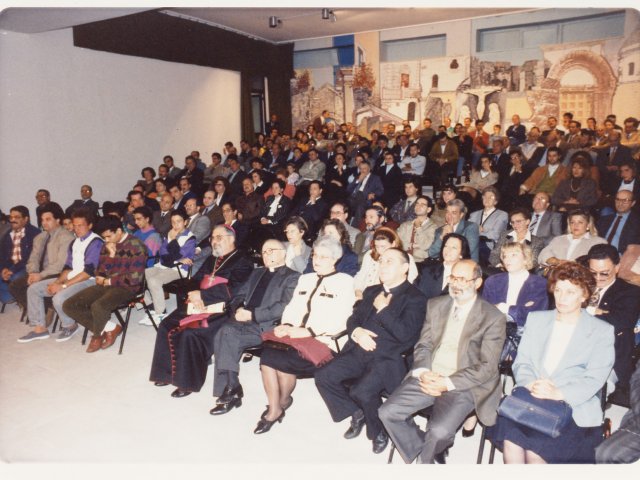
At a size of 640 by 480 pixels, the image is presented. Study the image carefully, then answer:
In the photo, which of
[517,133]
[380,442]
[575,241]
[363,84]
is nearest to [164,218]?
[380,442]

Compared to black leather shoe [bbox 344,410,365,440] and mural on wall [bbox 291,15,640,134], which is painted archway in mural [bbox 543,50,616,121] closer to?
mural on wall [bbox 291,15,640,134]

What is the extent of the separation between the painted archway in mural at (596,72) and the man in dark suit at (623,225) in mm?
6976

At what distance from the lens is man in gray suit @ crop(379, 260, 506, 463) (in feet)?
8.56

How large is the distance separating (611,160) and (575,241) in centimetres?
397

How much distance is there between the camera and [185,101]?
36.9 feet

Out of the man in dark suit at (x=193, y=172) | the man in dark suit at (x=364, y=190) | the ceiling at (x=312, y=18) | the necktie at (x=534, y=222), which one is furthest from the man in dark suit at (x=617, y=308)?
the ceiling at (x=312, y=18)

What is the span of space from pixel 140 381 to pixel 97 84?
24.1ft

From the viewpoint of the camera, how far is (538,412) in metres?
2.36

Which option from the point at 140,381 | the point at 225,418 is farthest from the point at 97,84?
the point at 225,418

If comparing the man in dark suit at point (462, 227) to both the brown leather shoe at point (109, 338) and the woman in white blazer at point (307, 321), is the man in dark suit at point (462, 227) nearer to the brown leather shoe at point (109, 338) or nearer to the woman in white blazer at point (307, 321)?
the woman in white blazer at point (307, 321)

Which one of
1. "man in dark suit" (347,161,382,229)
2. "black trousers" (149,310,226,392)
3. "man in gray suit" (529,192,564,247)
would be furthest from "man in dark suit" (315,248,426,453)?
"man in dark suit" (347,161,382,229)

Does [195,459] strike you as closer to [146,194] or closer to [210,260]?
[210,260]

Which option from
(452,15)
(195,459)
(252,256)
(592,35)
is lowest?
(195,459)

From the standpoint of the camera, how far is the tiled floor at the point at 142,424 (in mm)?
3020
